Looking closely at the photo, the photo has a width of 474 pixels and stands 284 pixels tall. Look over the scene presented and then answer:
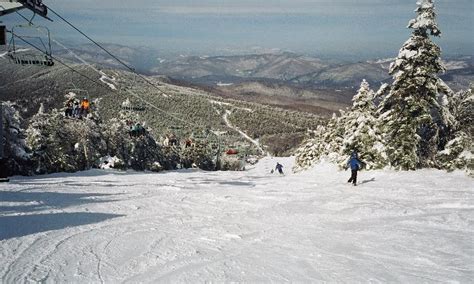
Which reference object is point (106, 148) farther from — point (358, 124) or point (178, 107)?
point (178, 107)

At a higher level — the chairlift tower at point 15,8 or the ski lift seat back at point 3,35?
the chairlift tower at point 15,8

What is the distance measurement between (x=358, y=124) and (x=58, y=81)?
169295mm

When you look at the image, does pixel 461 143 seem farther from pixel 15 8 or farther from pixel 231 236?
pixel 15 8

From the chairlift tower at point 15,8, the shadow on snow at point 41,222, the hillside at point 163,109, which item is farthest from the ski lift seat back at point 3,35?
the hillside at point 163,109

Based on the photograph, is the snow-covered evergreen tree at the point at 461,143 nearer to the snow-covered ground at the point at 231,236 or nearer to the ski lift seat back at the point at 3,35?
the snow-covered ground at the point at 231,236

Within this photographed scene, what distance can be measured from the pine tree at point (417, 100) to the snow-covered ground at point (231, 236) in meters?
7.96

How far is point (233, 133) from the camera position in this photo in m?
144

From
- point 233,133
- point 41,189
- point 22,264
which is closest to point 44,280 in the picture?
point 22,264

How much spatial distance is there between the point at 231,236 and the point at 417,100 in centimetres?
1899

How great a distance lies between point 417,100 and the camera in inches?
981

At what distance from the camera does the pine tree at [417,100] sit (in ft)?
80.9

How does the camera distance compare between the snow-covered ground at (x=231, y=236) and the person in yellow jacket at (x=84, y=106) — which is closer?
the snow-covered ground at (x=231, y=236)

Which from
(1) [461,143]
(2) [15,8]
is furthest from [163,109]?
(2) [15,8]

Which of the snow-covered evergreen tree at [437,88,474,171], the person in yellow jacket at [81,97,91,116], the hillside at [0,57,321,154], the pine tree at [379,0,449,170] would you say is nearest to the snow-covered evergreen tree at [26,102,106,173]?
the person in yellow jacket at [81,97,91,116]
